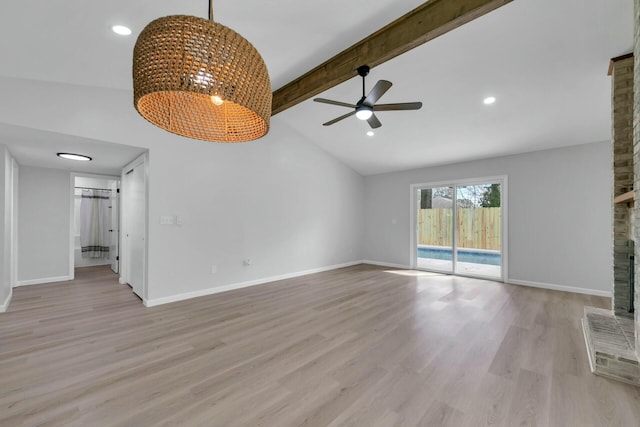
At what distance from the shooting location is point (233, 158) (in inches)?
182

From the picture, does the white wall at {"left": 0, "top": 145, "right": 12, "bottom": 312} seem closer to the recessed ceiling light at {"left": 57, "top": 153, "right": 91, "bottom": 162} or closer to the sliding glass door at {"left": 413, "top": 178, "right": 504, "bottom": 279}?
the recessed ceiling light at {"left": 57, "top": 153, "right": 91, "bottom": 162}

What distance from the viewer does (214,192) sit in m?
4.39

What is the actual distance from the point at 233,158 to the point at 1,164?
2.88 metres

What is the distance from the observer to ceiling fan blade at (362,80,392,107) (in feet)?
8.76

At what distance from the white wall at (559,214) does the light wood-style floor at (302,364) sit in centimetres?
78

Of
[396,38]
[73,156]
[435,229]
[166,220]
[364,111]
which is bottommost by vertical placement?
[435,229]

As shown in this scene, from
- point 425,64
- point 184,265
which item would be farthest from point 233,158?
point 425,64

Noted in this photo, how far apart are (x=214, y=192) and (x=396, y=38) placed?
132 inches

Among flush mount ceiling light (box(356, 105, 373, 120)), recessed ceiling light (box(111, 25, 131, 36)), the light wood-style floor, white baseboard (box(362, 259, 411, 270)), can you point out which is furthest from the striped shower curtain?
flush mount ceiling light (box(356, 105, 373, 120))

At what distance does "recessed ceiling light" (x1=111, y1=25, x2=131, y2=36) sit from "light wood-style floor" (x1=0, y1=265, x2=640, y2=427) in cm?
285

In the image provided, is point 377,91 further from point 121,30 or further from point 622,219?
point 622,219

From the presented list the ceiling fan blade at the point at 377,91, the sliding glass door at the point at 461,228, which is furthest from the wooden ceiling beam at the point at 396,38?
the sliding glass door at the point at 461,228

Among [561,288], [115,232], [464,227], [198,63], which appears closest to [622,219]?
[561,288]

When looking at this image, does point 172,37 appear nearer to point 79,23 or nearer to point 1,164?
point 79,23
